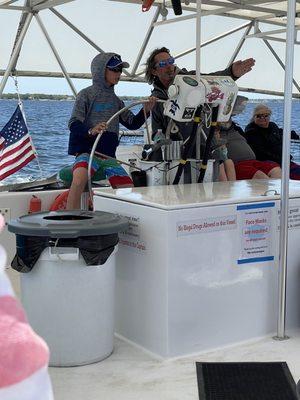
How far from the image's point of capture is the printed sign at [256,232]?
2.86 meters

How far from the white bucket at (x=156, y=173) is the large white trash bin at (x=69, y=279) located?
0.95m

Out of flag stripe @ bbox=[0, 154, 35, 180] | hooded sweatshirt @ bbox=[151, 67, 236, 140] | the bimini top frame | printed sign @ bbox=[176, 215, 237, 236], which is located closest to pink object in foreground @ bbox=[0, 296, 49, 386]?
printed sign @ bbox=[176, 215, 237, 236]

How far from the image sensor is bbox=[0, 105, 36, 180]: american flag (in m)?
5.92

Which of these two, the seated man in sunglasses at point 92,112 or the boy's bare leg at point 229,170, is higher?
the seated man in sunglasses at point 92,112

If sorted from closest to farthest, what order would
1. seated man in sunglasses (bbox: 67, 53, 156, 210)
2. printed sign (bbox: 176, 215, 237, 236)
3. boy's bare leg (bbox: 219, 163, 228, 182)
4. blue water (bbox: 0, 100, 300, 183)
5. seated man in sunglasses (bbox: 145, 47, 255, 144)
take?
printed sign (bbox: 176, 215, 237, 236) < seated man in sunglasses (bbox: 145, 47, 255, 144) < seated man in sunglasses (bbox: 67, 53, 156, 210) < boy's bare leg (bbox: 219, 163, 228, 182) < blue water (bbox: 0, 100, 300, 183)

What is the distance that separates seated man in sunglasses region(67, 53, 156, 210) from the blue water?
8.68 ft

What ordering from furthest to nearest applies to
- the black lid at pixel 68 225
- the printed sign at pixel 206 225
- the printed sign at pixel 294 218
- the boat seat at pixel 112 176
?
1. the boat seat at pixel 112 176
2. the printed sign at pixel 294 218
3. the printed sign at pixel 206 225
4. the black lid at pixel 68 225

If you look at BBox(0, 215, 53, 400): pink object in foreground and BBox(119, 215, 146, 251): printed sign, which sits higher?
BBox(0, 215, 53, 400): pink object in foreground

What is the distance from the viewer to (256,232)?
290cm

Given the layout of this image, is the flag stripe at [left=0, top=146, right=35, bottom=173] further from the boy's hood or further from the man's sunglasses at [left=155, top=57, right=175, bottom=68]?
the man's sunglasses at [left=155, top=57, right=175, bottom=68]

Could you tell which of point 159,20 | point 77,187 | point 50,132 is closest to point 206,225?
point 77,187

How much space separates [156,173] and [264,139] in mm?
2513

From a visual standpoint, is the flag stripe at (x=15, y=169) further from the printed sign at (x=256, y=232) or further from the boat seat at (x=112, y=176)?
the printed sign at (x=256, y=232)

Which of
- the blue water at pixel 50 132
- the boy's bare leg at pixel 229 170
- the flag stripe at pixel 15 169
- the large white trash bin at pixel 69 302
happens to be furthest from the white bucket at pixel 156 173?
the blue water at pixel 50 132
